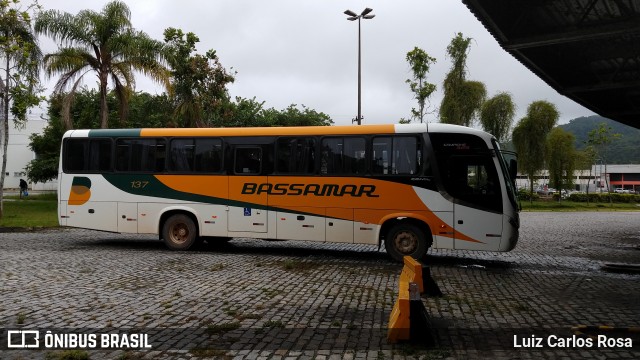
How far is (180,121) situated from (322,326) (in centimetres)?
1942

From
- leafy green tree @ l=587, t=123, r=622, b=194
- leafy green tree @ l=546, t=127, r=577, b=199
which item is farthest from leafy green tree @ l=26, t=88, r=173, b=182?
leafy green tree @ l=587, t=123, r=622, b=194

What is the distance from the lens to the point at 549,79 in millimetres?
15477

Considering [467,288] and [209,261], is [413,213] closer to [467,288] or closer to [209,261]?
[467,288]

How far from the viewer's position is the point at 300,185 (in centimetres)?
1197

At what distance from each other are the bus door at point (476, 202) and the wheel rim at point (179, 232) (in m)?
6.61

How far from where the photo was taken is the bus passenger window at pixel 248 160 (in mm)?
12398

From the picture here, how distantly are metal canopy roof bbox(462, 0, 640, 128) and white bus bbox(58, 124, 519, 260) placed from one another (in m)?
2.50

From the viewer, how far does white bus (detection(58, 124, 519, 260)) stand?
10.9m

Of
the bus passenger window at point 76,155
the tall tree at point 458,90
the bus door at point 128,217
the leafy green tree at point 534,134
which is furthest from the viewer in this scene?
the leafy green tree at point 534,134

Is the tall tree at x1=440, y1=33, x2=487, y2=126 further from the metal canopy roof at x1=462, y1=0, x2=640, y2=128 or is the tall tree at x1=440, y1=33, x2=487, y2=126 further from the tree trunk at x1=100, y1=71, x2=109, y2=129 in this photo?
the tree trunk at x1=100, y1=71, x2=109, y2=129

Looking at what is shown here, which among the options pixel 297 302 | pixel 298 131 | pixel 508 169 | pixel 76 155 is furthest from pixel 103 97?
pixel 297 302

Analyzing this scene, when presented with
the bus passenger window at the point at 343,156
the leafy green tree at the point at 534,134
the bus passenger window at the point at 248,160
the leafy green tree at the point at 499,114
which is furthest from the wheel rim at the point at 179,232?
the leafy green tree at the point at 534,134

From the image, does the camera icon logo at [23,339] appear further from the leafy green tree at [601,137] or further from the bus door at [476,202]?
the leafy green tree at [601,137]

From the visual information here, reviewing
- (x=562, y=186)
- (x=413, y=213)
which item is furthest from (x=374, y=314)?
(x=562, y=186)
